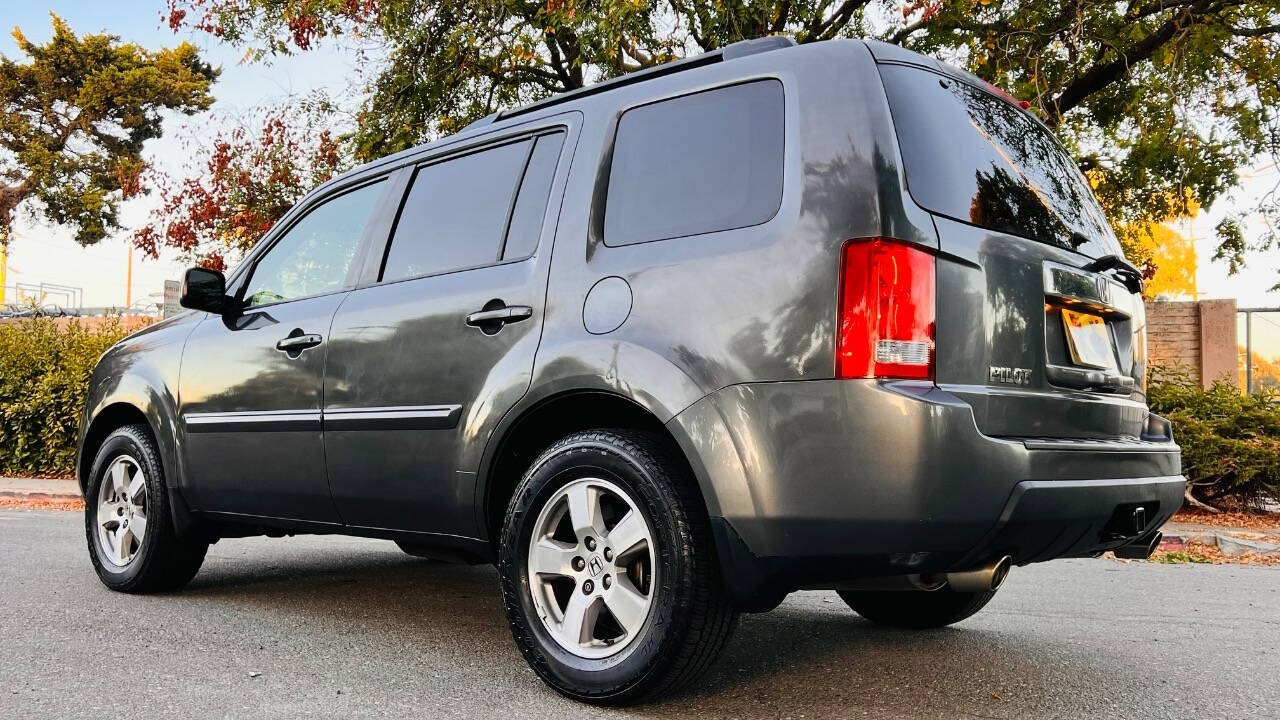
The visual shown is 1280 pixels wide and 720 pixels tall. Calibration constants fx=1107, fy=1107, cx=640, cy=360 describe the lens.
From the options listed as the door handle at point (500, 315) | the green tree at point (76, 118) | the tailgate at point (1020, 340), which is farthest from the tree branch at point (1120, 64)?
the green tree at point (76, 118)

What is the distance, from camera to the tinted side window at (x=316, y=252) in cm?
459

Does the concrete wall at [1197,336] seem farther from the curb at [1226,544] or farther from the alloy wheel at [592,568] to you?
the alloy wheel at [592,568]

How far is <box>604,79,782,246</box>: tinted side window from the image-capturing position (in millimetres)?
3207

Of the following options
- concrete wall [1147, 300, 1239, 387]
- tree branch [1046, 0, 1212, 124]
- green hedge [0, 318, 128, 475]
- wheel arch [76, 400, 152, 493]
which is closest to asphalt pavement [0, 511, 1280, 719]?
wheel arch [76, 400, 152, 493]

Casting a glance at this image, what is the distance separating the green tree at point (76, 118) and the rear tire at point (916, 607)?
37.4 metres

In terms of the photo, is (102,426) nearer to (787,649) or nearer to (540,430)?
(540,430)

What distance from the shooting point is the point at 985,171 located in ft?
10.8

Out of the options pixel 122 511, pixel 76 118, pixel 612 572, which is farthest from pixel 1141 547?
pixel 76 118

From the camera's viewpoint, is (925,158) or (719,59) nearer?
(925,158)

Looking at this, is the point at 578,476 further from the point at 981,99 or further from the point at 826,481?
the point at 981,99

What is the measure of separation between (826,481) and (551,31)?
33.0 feet

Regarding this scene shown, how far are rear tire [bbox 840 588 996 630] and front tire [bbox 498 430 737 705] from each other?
64.0 inches

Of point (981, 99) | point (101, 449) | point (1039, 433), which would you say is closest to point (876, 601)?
point (1039, 433)

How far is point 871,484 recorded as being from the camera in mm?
2848
